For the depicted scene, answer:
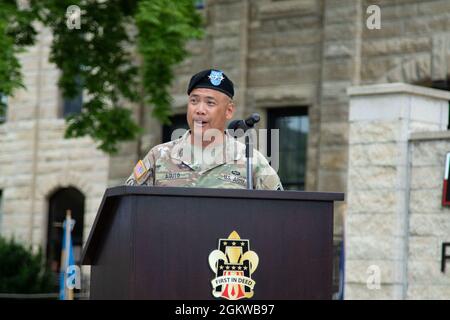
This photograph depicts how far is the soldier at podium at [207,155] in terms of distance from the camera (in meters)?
6.10

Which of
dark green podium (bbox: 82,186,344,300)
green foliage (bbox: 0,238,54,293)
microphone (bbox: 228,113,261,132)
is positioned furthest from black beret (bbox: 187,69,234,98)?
green foliage (bbox: 0,238,54,293)

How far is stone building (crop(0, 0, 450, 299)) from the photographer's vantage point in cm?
1994

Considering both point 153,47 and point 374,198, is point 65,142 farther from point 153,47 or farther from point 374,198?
point 374,198

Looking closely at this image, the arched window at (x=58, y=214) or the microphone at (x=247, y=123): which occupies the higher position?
the microphone at (x=247, y=123)

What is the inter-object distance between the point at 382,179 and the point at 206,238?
27.8 feet

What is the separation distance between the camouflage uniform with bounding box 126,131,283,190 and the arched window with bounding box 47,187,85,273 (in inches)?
771

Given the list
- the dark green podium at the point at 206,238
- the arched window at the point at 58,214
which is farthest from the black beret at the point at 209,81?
the arched window at the point at 58,214

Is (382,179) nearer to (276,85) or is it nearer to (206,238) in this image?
(206,238)

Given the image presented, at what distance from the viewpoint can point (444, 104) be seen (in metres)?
13.8

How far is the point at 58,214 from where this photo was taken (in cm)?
2619

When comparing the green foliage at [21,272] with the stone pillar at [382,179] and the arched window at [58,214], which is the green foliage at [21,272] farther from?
the stone pillar at [382,179]

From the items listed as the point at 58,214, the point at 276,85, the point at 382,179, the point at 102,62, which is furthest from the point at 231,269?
the point at 58,214

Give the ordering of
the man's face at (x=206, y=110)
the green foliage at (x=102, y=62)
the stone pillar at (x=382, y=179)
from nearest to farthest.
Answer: the man's face at (x=206, y=110), the stone pillar at (x=382, y=179), the green foliage at (x=102, y=62)

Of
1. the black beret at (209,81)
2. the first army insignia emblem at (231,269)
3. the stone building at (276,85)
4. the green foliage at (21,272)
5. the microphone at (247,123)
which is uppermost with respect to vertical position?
the stone building at (276,85)
